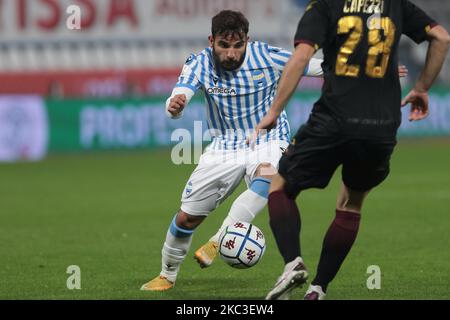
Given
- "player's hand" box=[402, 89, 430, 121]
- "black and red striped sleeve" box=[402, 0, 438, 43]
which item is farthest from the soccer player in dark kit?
"player's hand" box=[402, 89, 430, 121]

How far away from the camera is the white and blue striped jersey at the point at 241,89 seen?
8.18m

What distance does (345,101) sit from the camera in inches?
255

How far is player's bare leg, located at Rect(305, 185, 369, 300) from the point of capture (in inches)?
270

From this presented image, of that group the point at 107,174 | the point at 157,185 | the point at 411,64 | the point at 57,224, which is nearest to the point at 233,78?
the point at 57,224

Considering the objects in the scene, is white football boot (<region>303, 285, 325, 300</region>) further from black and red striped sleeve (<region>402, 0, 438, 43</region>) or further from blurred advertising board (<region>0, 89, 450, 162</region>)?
blurred advertising board (<region>0, 89, 450, 162</region>)

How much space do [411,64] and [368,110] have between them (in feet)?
87.0

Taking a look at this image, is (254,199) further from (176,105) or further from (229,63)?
(229,63)

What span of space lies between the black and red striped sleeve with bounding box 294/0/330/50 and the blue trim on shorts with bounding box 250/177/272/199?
1747 mm

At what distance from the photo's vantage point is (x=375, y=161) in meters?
Answer: 6.60

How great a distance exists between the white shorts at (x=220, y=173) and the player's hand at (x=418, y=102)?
53.8 inches

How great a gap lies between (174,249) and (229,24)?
1725 millimetres

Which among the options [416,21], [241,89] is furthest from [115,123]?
[416,21]
